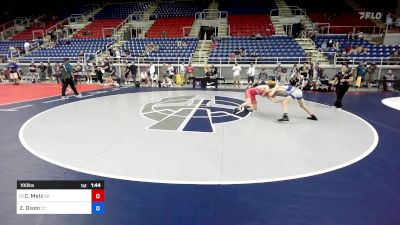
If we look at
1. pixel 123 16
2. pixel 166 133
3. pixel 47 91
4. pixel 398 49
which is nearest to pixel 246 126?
pixel 166 133

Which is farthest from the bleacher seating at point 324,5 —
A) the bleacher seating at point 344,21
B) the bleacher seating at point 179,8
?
the bleacher seating at point 179,8

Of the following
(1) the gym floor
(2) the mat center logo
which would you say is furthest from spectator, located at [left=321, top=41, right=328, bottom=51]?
(2) the mat center logo

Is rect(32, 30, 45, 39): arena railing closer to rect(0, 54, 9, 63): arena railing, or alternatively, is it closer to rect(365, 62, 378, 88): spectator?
rect(0, 54, 9, 63): arena railing

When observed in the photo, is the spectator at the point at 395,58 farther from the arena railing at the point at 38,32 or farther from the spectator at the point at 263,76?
the arena railing at the point at 38,32

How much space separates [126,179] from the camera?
4832 mm

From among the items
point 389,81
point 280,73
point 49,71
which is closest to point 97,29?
point 49,71

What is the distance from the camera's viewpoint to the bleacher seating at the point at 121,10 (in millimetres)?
29766

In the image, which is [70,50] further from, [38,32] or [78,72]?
[38,32]

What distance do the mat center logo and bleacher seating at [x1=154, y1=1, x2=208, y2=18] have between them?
18645 mm

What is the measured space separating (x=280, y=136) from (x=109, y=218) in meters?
4.66

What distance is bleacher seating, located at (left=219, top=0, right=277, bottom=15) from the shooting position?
91.7 feet

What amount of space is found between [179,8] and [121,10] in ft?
20.2

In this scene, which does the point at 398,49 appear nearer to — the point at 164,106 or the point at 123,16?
the point at 164,106
